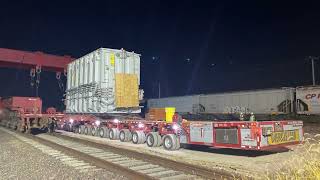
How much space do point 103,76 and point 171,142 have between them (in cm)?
594

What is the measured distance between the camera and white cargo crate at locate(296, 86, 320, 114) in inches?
965

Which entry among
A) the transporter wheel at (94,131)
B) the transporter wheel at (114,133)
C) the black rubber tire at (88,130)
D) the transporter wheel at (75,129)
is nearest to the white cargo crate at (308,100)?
the transporter wheel at (114,133)

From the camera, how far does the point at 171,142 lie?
1215 cm

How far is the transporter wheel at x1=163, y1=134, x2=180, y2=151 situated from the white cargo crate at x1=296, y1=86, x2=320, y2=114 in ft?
54.4

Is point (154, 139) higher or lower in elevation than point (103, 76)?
lower

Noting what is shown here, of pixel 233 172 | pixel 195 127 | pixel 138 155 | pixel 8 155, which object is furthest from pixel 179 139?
pixel 8 155

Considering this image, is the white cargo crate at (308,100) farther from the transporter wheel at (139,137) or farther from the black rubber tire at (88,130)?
the black rubber tire at (88,130)

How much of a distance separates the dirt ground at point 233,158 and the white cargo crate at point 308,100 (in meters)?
14.3

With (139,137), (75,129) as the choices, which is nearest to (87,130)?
(75,129)

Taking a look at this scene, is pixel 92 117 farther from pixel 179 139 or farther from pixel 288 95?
pixel 288 95

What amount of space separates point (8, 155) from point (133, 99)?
6904 mm

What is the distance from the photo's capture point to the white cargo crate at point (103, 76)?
1639cm

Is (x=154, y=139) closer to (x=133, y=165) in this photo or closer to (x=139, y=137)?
(x=139, y=137)

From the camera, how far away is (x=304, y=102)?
25453mm
